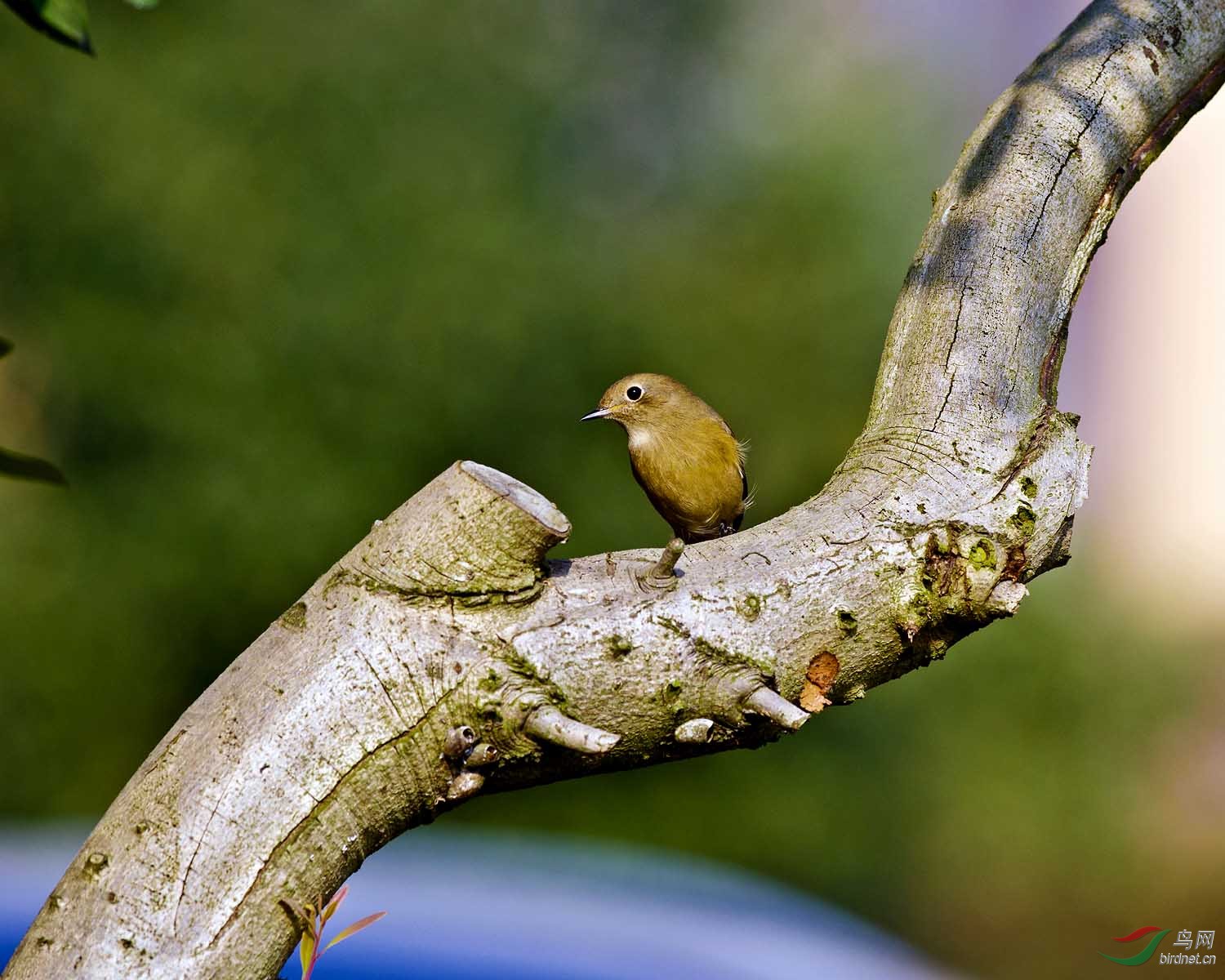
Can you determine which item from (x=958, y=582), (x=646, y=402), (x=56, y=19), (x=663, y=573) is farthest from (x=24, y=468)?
(x=646, y=402)

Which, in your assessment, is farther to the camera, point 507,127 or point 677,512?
point 507,127

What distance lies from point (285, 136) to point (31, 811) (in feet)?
19.3

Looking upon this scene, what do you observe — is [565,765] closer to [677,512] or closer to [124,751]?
[677,512]

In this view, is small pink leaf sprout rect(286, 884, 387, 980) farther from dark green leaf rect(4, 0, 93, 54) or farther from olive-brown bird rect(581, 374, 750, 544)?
olive-brown bird rect(581, 374, 750, 544)

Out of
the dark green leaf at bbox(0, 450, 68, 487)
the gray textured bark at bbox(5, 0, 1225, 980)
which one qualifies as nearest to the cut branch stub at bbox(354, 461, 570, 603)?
the gray textured bark at bbox(5, 0, 1225, 980)

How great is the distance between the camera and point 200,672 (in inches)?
365

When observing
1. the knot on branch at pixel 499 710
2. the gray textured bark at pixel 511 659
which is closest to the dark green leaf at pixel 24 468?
the gray textured bark at pixel 511 659

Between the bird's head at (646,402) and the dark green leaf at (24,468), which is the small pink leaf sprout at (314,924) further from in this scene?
the bird's head at (646,402)

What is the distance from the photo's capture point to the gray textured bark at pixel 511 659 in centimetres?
157

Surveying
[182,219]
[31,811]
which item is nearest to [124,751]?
[31,811]

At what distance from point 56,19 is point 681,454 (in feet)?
10.6

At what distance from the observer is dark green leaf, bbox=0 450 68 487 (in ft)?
3.96

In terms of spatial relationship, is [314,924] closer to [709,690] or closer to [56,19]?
[709,690]

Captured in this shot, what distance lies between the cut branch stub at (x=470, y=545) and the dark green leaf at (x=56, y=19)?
0.76m
